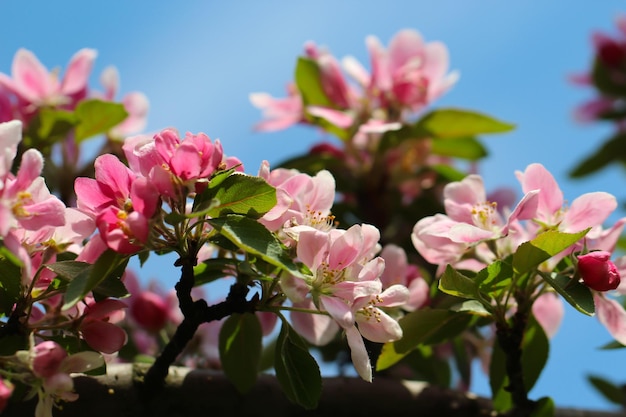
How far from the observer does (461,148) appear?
8.07ft

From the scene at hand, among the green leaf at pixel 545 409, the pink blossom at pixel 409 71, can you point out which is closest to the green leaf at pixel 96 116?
the pink blossom at pixel 409 71

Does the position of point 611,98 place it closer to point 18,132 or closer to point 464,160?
point 464,160

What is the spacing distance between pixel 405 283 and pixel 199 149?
65 cm

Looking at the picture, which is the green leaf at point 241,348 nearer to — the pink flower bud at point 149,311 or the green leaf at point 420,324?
the green leaf at point 420,324

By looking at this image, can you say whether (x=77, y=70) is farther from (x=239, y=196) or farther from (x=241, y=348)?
(x=239, y=196)

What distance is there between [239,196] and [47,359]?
0.33 meters

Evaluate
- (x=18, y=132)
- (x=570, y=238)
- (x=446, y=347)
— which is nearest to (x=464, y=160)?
(x=446, y=347)

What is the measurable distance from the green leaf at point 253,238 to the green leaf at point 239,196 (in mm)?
22

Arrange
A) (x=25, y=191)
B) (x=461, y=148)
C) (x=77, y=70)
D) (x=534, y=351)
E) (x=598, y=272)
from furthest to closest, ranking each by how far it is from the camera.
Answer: (x=461, y=148), (x=77, y=70), (x=534, y=351), (x=598, y=272), (x=25, y=191)

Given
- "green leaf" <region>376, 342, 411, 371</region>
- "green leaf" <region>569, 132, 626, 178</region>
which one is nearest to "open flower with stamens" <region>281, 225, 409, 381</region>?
"green leaf" <region>376, 342, 411, 371</region>

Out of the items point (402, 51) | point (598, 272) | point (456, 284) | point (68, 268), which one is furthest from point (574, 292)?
point (402, 51)

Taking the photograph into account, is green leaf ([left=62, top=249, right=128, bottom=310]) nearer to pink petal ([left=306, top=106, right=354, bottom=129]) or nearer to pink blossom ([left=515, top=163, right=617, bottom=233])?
pink blossom ([left=515, top=163, right=617, bottom=233])

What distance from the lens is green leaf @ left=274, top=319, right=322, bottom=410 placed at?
1318 millimetres

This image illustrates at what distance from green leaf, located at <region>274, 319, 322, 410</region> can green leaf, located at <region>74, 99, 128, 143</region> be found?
0.96 metres
